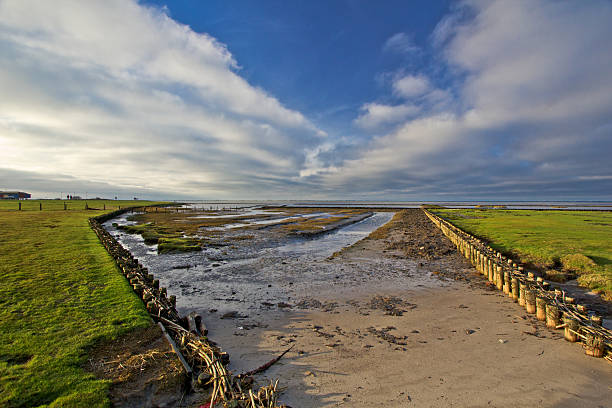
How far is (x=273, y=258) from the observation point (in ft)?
66.3

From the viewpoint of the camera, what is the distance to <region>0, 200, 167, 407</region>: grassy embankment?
511 cm

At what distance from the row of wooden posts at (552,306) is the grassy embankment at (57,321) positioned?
37.4 ft

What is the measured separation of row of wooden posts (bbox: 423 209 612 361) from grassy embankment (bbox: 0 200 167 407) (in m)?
11.4

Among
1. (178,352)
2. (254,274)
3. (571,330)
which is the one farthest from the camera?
(254,274)

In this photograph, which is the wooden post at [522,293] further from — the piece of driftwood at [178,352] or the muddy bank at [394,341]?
the piece of driftwood at [178,352]

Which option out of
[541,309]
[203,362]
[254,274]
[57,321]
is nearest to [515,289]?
[541,309]

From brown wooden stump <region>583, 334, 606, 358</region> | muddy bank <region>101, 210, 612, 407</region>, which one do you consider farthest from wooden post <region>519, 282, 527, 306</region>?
brown wooden stump <region>583, 334, 606, 358</region>

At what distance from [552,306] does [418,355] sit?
5.31 meters

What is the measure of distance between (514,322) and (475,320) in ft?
3.96

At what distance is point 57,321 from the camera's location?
777 cm

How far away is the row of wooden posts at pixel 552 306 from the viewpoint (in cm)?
723

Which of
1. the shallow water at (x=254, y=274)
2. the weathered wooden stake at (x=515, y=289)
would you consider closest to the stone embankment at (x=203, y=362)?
the shallow water at (x=254, y=274)

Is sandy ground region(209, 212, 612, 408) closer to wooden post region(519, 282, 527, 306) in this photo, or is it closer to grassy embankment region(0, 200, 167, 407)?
wooden post region(519, 282, 527, 306)

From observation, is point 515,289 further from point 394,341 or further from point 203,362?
point 203,362
